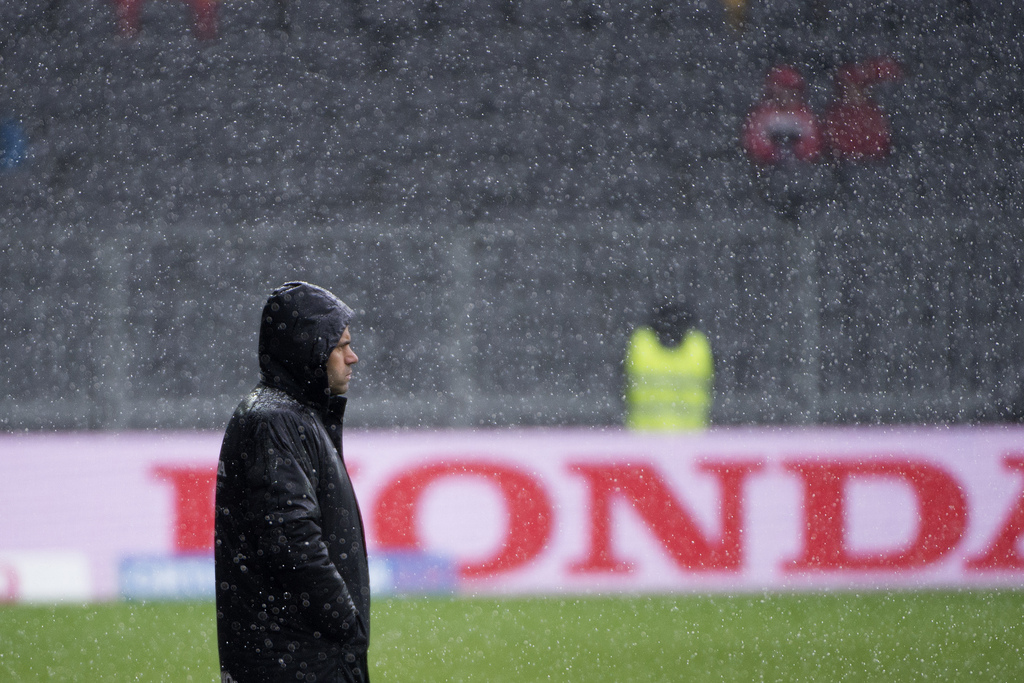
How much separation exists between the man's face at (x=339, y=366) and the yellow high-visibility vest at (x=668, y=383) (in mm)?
4983

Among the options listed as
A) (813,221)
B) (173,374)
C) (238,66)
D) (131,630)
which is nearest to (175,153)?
(238,66)

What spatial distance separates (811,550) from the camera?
4.82 meters

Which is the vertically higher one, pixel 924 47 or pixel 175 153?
pixel 924 47

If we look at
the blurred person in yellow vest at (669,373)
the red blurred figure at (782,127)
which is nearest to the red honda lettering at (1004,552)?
the blurred person in yellow vest at (669,373)

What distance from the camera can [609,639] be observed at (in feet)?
13.9

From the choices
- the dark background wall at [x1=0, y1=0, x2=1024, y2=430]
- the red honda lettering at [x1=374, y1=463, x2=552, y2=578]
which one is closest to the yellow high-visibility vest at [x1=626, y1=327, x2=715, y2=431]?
the dark background wall at [x1=0, y1=0, x2=1024, y2=430]

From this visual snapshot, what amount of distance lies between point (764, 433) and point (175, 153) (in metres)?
7.86

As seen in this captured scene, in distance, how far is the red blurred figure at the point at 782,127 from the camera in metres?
10.8

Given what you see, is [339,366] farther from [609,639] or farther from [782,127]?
[782,127]

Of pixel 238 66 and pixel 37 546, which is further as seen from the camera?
pixel 238 66

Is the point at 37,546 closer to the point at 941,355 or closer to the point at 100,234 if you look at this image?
the point at 100,234

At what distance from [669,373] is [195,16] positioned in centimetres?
870

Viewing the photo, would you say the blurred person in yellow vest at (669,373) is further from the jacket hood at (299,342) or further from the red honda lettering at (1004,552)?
the jacket hood at (299,342)

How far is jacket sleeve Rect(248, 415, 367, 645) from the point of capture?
5.74 ft
